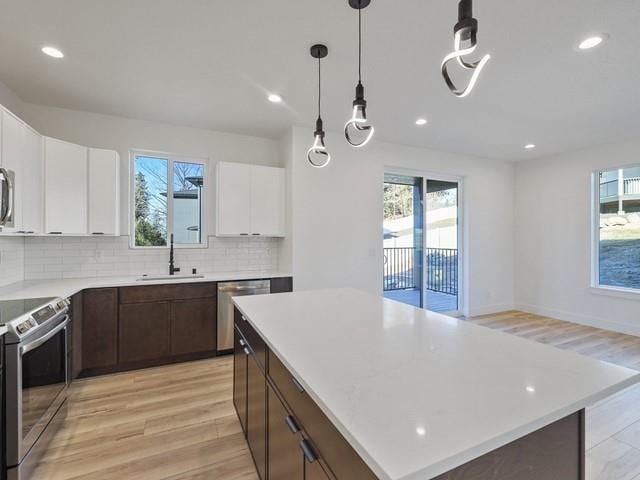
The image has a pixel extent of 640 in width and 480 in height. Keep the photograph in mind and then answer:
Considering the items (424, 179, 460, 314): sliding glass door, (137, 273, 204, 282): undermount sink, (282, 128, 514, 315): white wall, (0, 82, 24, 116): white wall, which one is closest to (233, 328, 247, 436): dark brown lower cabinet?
(137, 273, 204, 282): undermount sink

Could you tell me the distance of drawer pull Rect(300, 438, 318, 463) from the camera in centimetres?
100

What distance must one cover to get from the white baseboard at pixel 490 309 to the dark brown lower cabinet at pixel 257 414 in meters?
4.62

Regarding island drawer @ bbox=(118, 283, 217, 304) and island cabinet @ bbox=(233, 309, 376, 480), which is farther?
island drawer @ bbox=(118, 283, 217, 304)

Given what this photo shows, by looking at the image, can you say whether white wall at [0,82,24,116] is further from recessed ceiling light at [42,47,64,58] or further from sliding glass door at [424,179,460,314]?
sliding glass door at [424,179,460,314]

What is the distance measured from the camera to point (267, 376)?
156 centimetres

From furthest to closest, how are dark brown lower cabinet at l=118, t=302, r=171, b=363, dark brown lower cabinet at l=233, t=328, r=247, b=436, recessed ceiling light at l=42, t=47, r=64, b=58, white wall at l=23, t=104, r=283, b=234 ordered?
white wall at l=23, t=104, r=283, b=234 < dark brown lower cabinet at l=118, t=302, r=171, b=363 < recessed ceiling light at l=42, t=47, r=64, b=58 < dark brown lower cabinet at l=233, t=328, r=247, b=436

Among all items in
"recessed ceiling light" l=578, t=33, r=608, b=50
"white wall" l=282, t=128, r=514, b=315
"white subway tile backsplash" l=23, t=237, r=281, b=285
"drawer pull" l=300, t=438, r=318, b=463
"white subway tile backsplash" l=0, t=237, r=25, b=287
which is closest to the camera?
"drawer pull" l=300, t=438, r=318, b=463

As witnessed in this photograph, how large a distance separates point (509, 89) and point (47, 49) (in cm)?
392

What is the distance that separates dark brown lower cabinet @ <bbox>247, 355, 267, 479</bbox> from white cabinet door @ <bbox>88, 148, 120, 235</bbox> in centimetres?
253

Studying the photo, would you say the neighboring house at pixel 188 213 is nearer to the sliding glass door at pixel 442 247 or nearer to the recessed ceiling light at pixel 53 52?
the recessed ceiling light at pixel 53 52

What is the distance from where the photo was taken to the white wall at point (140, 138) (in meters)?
3.45

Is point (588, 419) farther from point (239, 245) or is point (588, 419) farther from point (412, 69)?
point (239, 245)

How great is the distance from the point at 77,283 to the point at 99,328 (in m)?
0.51

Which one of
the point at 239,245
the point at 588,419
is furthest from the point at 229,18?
the point at 588,419
